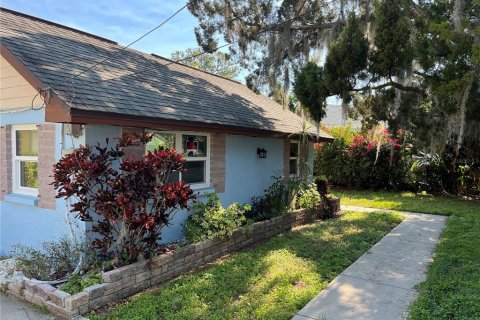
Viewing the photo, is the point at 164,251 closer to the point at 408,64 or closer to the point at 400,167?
the point at 408,64

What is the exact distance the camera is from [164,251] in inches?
220

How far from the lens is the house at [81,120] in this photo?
17.5ft

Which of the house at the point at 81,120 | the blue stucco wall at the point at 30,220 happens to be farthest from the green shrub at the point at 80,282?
the blue stucco wall at the point at 30,220

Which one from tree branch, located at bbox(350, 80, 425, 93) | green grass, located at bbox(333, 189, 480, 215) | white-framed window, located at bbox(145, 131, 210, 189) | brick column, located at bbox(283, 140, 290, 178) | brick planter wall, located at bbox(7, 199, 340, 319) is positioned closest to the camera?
brick planter wall, located at bbox(7, 199, 340, 319)

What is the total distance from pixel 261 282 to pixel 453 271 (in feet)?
9.99

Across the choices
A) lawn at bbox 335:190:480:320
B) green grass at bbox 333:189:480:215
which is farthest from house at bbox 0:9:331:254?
green grass at bbox 333:189:480:215

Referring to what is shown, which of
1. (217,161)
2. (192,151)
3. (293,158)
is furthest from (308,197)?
(192,151)

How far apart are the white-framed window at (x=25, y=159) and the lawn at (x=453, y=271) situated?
6.40m

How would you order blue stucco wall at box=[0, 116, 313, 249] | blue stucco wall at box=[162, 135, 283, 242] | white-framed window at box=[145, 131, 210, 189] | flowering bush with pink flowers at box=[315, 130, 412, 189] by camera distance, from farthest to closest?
flowering bush with pink flowers at box=[315, 130, 412, 189] → blue stucco wall at box=[162, 135, 283, 242] → white-framed window at box=[145, 131, 210, 189] → blue stucco wall at box=[0, 116, 313, 249]

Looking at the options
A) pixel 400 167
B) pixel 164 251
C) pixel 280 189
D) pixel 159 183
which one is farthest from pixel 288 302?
pixel 400 167

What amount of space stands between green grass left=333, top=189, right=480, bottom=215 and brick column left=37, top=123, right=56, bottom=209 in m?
9.93

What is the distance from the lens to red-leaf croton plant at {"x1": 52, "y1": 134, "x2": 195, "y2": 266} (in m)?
4.88

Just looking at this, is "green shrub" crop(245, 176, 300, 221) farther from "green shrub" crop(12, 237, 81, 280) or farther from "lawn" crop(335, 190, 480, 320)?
"green shrub" crop(12, 237, 81, 280)

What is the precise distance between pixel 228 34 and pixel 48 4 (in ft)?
15.0
